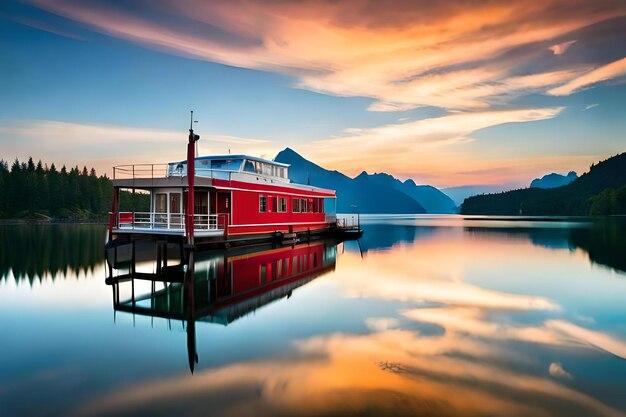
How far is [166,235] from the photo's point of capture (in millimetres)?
24500

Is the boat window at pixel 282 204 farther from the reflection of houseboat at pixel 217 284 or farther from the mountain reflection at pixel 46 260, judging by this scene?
the mountain reflection at pixel 46 260

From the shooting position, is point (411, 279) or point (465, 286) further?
point (411, 279)

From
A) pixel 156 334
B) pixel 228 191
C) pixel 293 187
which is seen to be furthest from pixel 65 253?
pixel 156 334

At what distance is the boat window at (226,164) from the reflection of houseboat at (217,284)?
6.72m

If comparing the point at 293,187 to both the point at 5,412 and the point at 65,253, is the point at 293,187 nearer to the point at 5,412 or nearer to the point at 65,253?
the point at 65,253

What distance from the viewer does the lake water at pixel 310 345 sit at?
8031 millimetres

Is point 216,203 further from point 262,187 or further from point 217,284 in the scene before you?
point 217,284

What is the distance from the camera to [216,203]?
2988cm

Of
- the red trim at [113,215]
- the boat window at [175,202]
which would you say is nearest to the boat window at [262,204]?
the boat window at [175,202]

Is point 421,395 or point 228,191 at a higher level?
point 228,191

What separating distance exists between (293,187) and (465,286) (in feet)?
69.5

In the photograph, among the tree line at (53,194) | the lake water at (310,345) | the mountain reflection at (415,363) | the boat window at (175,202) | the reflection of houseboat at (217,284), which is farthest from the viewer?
the tree line at (53,194)

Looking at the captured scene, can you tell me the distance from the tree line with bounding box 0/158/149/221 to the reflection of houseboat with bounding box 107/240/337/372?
83.5 m

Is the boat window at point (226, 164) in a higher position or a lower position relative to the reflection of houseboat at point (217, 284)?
higher
